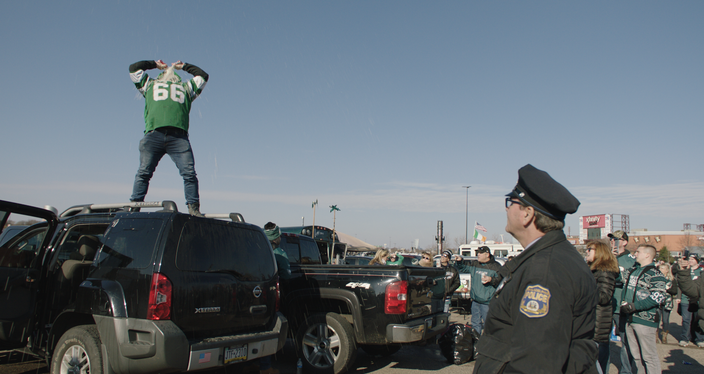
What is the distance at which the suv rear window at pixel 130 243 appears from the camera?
155 inches

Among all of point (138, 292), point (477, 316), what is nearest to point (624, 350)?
point (477, 316)

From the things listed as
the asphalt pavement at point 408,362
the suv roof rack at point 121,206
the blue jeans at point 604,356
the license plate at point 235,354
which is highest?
the suv roof rack at point 121,206

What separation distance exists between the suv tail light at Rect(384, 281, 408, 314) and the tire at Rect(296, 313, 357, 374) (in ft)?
2.11

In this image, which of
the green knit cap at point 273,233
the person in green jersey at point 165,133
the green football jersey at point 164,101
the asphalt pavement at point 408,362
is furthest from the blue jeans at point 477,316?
the green football jersey at point 164,101

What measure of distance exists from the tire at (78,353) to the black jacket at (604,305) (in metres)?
4.97

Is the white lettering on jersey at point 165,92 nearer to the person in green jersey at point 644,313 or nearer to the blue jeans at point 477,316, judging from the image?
the person in green jersey at point 644,313

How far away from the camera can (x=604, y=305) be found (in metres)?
5.10

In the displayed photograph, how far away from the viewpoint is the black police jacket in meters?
1.78

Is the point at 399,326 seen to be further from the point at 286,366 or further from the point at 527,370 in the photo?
the point at 527,370

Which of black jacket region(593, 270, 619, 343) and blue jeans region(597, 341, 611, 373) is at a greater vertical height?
black jacket region(593, 270, 619, 343)

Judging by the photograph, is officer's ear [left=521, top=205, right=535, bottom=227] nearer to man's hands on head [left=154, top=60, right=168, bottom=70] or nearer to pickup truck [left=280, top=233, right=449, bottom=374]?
pickup truck [left=280, top=233, right=449, bottom=374]

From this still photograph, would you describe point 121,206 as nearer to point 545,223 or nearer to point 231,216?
point 231,216

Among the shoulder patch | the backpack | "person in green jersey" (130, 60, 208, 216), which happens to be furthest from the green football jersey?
the backpack

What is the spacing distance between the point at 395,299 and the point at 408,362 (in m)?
2.21
